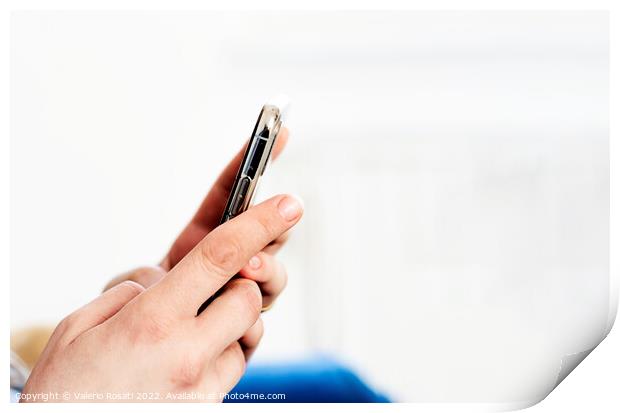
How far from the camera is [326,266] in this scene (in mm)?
815

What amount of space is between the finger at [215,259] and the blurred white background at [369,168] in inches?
12.5

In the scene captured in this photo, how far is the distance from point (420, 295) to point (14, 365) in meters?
0.47

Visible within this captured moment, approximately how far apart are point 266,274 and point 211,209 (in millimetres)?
123

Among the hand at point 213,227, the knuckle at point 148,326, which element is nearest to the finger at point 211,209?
the hand at point 213,227

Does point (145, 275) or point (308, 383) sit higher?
point (145, 275)

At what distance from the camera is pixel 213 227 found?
663 mm

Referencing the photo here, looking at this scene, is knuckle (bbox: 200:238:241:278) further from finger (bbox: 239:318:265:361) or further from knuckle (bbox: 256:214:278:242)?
finger (bbox: 239:318:265:361)

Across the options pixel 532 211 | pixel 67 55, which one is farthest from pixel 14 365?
pixel 532 211

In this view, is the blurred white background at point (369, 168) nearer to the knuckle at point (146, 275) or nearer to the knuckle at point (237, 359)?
the knuckle at point (146, 275)

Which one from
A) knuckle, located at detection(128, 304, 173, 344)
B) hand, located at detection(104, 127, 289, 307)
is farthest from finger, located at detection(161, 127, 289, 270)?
knuckle, located at detection(128, 304, 173, 344)

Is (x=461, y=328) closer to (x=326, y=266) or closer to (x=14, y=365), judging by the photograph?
(x=326, y=266)

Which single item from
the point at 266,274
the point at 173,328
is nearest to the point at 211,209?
the point at 266,274

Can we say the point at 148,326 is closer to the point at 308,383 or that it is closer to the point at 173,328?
the point at 173,328

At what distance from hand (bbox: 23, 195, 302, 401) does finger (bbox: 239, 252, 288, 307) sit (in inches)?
2.8
